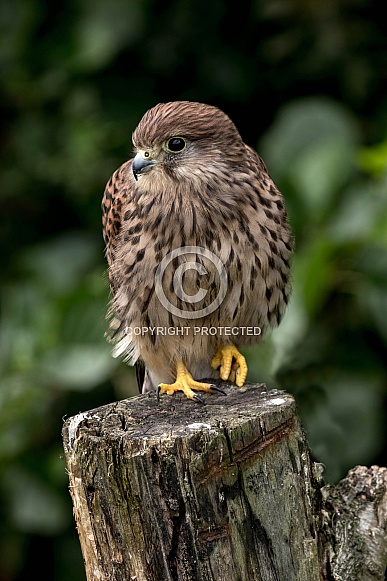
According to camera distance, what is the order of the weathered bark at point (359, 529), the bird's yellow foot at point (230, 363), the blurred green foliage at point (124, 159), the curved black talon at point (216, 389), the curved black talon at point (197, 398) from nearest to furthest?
the weathered bark at point (359, 529)
the curved black talon at point (197, 398)
the curved black talon at point (216, 389)
the bird's yellow foot at point (230, 363)
the blurred green foliage at point (124, 159)

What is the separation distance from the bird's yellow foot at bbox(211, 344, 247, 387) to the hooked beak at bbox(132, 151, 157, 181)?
0.76m

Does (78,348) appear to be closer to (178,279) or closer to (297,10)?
(178,279)

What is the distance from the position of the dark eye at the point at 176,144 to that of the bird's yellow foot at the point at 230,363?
78cm

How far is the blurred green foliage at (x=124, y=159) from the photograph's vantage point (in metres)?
3.81

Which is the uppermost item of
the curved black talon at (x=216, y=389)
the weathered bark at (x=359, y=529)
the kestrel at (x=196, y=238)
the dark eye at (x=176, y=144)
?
the dark eye at (x=176, y=144)

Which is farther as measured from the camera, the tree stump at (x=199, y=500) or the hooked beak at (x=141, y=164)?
the hooked beak at (x=141, y=164)

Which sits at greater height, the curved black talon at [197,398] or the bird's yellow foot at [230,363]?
the bird's yellow foot at [230,363]

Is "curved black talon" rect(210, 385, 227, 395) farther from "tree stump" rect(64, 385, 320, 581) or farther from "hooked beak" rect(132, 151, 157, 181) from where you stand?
"hooked beak" rect(132, 151, 157, 181)

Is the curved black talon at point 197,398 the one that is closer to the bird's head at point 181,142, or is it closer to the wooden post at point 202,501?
the wooden post at point 202,501

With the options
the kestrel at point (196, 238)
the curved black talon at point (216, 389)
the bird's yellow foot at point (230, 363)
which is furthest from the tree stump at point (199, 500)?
the bird's yellow foot at point (230, 363)

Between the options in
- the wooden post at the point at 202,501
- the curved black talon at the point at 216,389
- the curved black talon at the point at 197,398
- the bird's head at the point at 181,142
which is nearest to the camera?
the wooden post at the point at 202,501

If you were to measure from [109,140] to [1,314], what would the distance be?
119cm

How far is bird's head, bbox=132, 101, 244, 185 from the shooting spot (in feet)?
10.3

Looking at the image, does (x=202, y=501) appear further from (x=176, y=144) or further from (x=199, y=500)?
(x=176, y=144)
